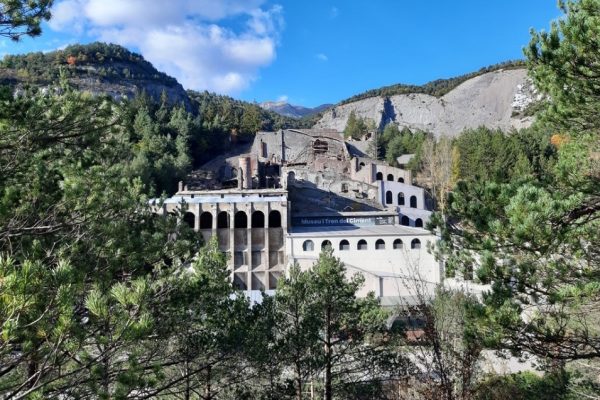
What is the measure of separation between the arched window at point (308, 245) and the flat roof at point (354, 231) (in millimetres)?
393

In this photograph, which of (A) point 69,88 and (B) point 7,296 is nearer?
(B) point 7,296

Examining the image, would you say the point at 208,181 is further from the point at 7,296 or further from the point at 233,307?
the point at 7,296

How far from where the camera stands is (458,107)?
84000 mm

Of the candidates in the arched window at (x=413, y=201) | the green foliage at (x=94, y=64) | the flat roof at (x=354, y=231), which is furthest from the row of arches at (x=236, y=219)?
the green foliage at (x=94, y=64)

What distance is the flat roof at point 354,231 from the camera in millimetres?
27000

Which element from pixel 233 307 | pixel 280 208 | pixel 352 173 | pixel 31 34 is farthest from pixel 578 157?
pixel 352 173

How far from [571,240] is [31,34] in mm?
7301

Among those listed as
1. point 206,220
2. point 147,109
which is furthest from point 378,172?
point 147,109

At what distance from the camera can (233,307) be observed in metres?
9.21

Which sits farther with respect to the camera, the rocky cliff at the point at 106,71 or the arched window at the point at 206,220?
the rocky cliff at the point at 106,71

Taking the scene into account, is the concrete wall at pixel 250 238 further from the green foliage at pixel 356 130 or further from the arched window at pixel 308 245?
the green foliage at pixel 356 130

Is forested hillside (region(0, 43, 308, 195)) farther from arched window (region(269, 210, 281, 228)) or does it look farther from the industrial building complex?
arched window (region(269, 210, 281, 228))

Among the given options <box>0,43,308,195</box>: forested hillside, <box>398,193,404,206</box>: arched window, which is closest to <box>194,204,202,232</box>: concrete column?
<box>0,43,308,195</box>: forested hillside

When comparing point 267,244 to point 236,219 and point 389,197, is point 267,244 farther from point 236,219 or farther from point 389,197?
point 389,197
